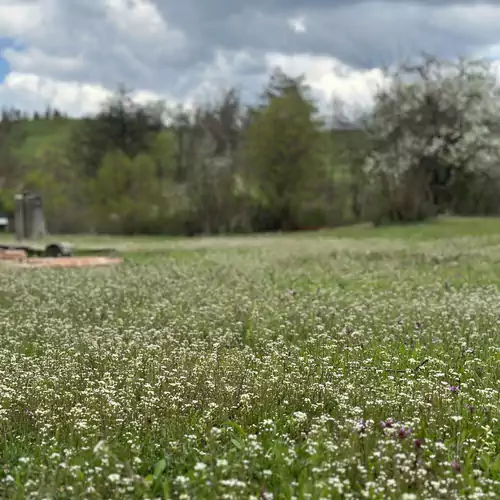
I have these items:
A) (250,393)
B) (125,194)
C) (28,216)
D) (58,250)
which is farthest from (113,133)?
(250,393)

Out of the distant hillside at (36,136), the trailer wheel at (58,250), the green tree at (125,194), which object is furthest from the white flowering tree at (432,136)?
the distant hillside at (36,136)

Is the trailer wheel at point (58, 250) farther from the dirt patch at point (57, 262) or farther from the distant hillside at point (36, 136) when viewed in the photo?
the distant hillside at point (36, 136)

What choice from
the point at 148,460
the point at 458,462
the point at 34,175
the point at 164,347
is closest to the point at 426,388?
the point at 458,462

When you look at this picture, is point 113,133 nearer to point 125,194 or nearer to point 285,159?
point 125,194

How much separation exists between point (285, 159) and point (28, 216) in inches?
931

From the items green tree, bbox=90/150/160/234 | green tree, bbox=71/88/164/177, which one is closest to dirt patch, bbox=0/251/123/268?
green tree, bbox=90/150/160/234

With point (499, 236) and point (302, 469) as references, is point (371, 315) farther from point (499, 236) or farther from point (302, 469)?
point (499, 236)

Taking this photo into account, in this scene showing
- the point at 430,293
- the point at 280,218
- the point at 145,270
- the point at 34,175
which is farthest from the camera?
the point at 34,175

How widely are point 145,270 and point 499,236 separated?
21561 millimetres

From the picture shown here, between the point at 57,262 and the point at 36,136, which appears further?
the point at 36,136

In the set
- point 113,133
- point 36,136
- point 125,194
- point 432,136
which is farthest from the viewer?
point 36,136

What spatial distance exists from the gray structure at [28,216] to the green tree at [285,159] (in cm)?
2136

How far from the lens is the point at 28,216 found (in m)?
47.3

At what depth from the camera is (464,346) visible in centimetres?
1034
